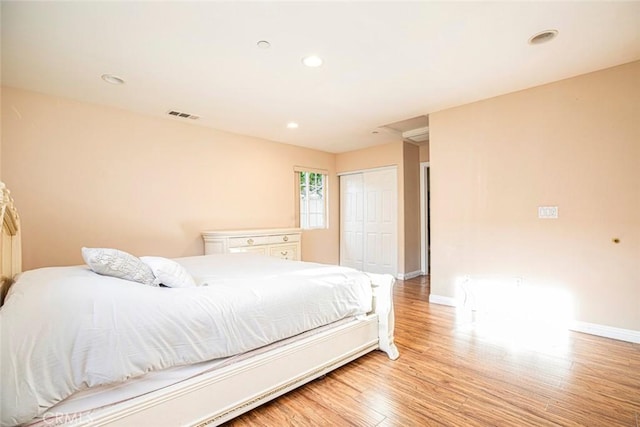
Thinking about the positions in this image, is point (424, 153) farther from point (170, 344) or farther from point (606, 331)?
point (170, 344)

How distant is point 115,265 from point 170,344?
0.66m

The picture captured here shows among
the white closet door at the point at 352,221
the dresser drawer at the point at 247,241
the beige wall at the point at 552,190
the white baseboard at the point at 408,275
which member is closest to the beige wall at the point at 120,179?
the dresser drawer at the point at 247,241

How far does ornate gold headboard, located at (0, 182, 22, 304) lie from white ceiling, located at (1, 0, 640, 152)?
1.22 meters

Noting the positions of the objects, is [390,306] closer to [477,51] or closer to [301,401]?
[301,401]

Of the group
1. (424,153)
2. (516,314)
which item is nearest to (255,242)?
(516,314)

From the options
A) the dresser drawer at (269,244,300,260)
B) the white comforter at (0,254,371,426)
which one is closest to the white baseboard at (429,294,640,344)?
the white comforter at (0,254,371,426)

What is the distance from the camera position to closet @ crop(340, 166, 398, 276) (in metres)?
5.34

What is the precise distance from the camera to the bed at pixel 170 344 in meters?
1.08

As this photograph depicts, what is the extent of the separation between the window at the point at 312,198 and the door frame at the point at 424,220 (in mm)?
1861

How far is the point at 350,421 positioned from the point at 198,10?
102 inches

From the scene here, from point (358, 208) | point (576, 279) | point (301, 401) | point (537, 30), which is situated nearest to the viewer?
point (301, 401)

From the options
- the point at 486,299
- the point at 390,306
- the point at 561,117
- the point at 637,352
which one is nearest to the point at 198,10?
the point at 390,306

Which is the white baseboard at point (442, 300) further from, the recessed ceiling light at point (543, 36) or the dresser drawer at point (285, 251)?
the recessed ceiling light at point (543, 36)

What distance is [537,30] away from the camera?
80.5 inches
